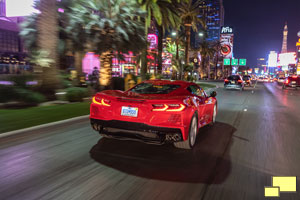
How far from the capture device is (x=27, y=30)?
16.4 metres

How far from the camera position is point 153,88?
6059 mm

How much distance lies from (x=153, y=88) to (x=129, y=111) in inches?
55.4

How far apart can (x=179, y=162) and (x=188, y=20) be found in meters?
32.4

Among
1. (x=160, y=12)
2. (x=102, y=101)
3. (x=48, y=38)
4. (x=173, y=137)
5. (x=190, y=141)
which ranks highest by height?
(x=160, y=12)

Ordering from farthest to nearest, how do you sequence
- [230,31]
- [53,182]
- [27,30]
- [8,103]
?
[230,31]
[27,30]
[8,103]
[53,182]

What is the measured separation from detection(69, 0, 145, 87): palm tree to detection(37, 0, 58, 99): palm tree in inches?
156

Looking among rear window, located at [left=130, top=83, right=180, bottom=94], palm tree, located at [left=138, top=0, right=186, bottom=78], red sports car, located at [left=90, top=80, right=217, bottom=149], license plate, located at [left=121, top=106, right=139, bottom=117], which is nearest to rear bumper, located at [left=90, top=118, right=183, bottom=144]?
red sports car, located at [left=90, top=80, right=217, bottom=149]

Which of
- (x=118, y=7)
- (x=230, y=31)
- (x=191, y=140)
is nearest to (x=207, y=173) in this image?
(x=191, y=140)

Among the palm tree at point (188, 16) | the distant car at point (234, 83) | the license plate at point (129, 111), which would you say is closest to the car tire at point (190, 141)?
the license plate at point (129, 111)

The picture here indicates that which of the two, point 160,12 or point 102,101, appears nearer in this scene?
point 102,101

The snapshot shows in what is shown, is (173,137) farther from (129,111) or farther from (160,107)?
(129,111)

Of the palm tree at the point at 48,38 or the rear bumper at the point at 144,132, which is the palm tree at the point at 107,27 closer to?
the palm tree at the point at 48,38

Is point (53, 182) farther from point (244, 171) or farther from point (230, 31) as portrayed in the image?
point (230, 31)

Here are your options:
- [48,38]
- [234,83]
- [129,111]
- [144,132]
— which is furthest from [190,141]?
[234,83]
